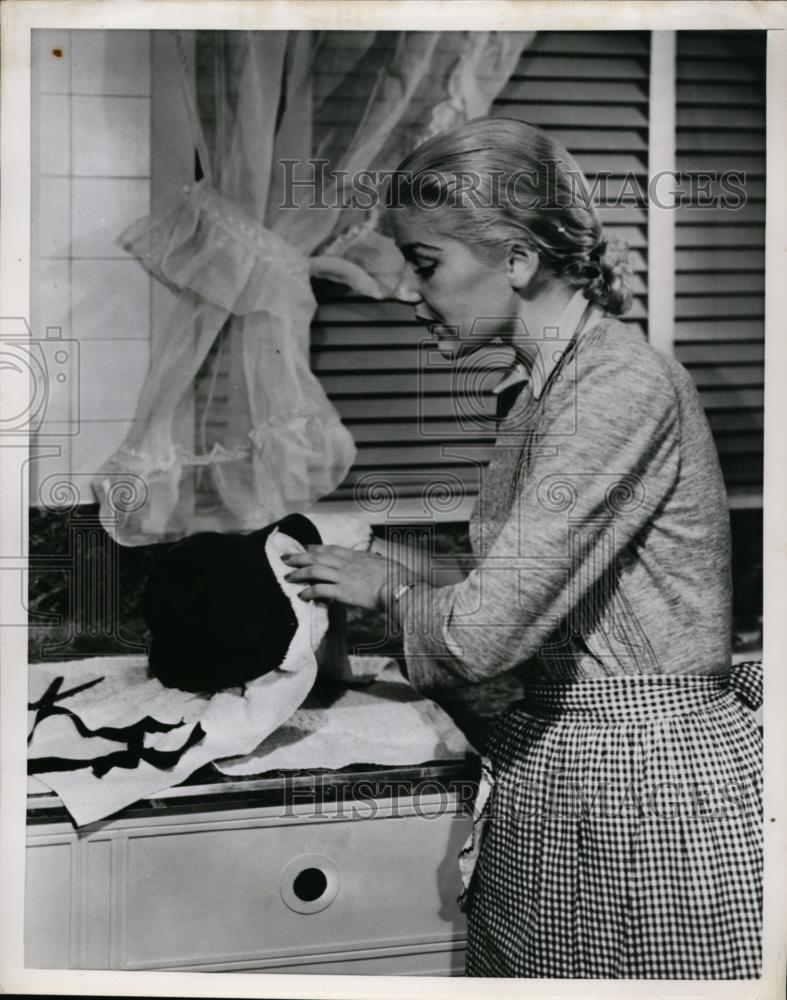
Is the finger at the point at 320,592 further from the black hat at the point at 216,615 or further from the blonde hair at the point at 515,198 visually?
the blonde hair at the point at 515,198

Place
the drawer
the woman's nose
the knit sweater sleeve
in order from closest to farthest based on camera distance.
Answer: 1. the knit sweater sleeve
2. the drawer
3. the woman's nose

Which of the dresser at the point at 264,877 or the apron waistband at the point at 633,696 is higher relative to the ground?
the apron waistband at the point at 633,696

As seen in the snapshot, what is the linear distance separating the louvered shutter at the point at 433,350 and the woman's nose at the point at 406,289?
0.02m

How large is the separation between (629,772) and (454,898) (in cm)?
34

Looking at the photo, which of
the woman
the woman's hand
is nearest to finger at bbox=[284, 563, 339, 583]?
the woman's hand

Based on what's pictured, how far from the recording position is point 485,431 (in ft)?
4.96

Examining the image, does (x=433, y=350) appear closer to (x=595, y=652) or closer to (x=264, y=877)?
(x=595, y=652)

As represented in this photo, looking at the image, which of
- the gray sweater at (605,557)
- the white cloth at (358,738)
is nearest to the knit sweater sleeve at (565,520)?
the gray sweater at (605,557)

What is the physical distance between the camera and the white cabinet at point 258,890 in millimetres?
1383

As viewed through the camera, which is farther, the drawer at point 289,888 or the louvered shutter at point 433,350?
the louvered shutter at point 433,350

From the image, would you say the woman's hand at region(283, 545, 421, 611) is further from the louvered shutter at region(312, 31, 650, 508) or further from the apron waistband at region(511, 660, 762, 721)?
the apron waistband at region(511, 660, 762, 721)

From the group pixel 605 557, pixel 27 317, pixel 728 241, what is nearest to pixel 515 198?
pixel 728 241

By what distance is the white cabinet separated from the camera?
1.38 m

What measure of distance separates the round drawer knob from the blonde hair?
950mm
